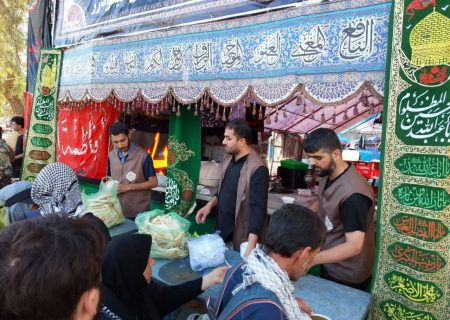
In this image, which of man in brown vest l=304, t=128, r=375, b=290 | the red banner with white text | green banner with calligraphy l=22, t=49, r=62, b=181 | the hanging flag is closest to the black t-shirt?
man in brown vest l=304, t=128, r=375, b=290

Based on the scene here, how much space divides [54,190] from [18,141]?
14.8 feet

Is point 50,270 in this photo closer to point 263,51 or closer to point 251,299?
point 251,299

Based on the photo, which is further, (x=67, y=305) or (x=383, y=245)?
(x=383, y=245)

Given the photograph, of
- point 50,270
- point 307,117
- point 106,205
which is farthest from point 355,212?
point 307,117

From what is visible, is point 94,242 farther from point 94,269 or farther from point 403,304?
point 403,304

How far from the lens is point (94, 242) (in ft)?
2.77

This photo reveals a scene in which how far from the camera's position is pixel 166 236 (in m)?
2.26

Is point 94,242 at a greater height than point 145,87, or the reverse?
point 145,87

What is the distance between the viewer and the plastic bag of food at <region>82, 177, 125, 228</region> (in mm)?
2781

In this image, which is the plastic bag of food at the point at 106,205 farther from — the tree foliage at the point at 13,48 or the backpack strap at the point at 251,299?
the tree foliage at the point at 13,48

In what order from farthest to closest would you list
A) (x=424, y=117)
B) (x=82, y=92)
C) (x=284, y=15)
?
(x=82, y=92)
(x=284, y=15)
(x=424, y=117)

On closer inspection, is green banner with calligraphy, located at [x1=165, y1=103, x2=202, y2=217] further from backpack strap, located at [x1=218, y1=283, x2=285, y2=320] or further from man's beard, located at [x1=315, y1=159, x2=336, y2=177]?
backpack strap, located at [x1=218, y1=283, x2=285, y2=320]

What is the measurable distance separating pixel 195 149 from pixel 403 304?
263 cm

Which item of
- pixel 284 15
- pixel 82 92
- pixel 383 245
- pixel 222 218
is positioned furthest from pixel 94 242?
pixel 82 92
